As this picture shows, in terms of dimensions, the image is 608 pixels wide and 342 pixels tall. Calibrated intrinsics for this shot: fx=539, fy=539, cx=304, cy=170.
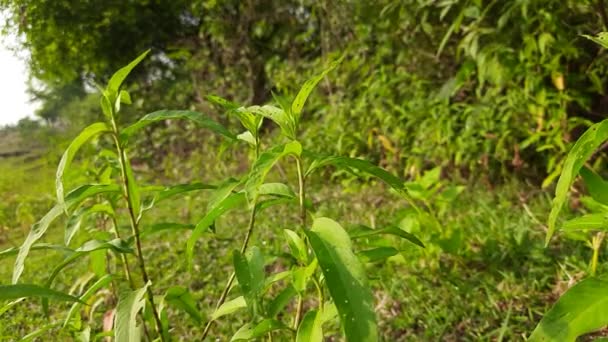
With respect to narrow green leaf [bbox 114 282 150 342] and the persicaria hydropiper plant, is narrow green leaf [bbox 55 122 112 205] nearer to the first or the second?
the persicaria hydropiper plant

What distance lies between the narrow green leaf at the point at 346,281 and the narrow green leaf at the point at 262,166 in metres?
0.10

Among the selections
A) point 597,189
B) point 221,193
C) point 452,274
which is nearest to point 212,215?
point 221,193

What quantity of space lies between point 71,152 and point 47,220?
123 mm

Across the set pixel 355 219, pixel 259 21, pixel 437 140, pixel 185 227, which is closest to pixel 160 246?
pixel 355 219

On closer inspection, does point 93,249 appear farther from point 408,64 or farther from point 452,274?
point 408,64

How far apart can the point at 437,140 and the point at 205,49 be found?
4824 mm

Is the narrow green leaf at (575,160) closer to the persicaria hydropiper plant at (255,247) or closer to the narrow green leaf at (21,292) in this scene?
the persicaria hydropiper plant at (255,247)

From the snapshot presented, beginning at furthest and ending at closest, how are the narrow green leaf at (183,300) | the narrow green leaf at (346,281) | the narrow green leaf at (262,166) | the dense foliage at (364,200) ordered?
the narrow green leaf at (183,300) < the dense foliage at (364,200) < the narrow green leaf at (262,166) < the narrow green leaf at (346,281)

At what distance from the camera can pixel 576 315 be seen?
0.76m

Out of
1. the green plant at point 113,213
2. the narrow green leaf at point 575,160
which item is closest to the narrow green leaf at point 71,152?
the green plant at point 113,213

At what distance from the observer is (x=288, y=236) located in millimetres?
970

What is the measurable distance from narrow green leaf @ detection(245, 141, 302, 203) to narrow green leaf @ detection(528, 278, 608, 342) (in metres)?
0.44

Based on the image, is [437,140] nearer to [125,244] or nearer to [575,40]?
[575,40]

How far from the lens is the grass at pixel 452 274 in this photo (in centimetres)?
167
